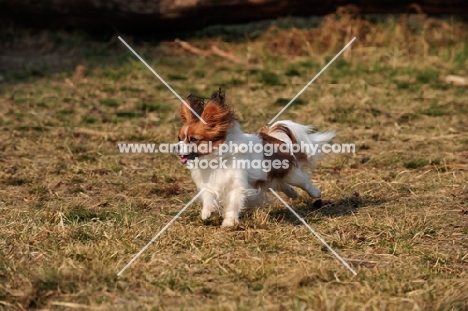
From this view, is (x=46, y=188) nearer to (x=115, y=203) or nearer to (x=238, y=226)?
(x=115, y=203)

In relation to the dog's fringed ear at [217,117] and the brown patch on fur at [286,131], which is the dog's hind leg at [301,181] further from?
the dog's fringed ear at [217,117]

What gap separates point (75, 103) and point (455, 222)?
575 centimetres

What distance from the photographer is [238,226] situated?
568 centimetres

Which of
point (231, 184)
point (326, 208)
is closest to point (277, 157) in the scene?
point (231, 184)

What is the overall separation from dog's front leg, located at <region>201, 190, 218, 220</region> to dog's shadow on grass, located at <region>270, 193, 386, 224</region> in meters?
0.50

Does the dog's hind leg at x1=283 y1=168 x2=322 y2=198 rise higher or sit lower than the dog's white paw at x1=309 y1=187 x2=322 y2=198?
higher

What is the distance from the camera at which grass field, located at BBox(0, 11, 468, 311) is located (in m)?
4.37

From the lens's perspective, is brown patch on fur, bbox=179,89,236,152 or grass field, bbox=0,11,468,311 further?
brown patch on fur, bbox=179,89,236,152

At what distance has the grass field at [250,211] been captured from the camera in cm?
437

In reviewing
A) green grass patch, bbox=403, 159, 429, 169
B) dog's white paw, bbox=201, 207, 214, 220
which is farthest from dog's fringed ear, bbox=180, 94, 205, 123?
green grass patch, bbox=403, 159, 429, 169

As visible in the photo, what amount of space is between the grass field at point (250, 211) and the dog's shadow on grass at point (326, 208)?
0.06 feet

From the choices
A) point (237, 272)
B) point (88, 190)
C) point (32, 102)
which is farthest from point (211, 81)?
point (237, 272)

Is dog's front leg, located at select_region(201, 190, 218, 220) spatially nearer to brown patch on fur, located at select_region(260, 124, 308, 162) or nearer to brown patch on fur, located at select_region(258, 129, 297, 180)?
brown patch on fur, located at select_region(258, 129, 297, 180)

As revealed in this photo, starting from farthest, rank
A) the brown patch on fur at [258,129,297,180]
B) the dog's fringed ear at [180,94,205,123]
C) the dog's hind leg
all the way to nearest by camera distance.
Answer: the dog's hind leg → the brown patch on fur at [258,129,297,180] → the dog's fringed ear at [180,94,205,123]
